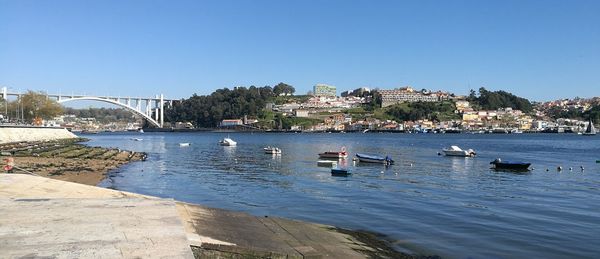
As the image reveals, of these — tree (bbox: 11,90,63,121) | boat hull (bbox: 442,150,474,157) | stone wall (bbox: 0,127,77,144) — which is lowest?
boat hull (bbox: 442,150,474,157)

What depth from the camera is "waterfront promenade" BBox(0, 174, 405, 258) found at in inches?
292

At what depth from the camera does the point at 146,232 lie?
8.40 meters

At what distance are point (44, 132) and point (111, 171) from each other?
56.4m

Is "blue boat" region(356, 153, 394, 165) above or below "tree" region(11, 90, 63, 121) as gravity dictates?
below

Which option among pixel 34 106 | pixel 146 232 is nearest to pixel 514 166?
pixel 146 232

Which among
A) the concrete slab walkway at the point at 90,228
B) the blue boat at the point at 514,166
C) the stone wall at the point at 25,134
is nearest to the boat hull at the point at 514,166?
the blue boat at the point at 514,166

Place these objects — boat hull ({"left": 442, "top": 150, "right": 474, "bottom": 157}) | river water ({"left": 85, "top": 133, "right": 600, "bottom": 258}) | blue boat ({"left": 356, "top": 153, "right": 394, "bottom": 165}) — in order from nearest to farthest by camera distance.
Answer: river water ({"left": 85, "top": 133, "right": 600, "bottom": 258}), blue boat ({"left": 356, "top": 153, "right": 394, "bottom": 165}), boat hull ({"left": 442, "top": 150, "right": 474, "bottom": 157})

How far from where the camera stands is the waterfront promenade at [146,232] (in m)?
7.41

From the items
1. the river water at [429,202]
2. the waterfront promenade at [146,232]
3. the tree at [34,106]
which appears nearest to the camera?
the waterfront promenade at [146,232]

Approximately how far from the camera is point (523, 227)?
633 inches

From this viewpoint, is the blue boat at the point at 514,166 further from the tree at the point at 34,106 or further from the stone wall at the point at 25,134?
the tree at the point at 34,106

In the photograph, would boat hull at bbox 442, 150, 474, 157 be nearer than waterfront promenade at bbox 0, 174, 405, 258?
No

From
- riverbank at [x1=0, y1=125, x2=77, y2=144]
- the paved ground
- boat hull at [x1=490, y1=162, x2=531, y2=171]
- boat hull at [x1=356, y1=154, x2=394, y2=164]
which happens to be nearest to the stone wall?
riverbank at [x1=0, y1=125, x2=77, y2=144]

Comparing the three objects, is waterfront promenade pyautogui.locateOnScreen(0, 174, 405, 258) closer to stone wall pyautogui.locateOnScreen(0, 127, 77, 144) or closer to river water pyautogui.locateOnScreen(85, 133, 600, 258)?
river water pyautogui.locateOnScreen(85, 133, 600, 258)
